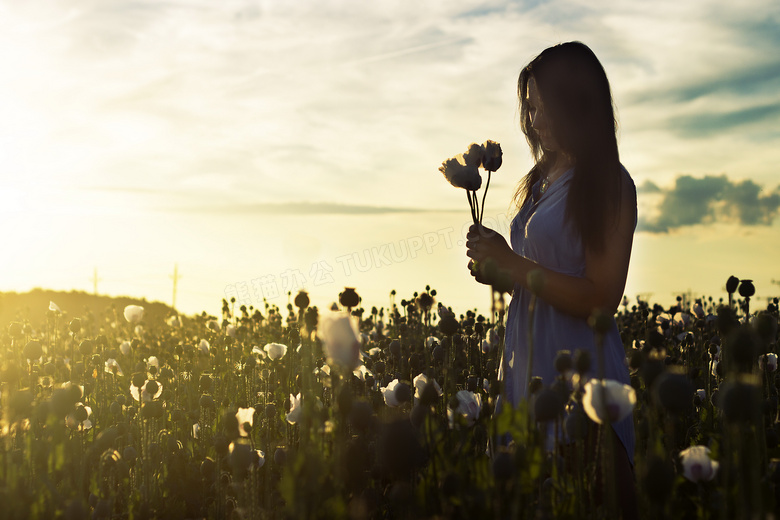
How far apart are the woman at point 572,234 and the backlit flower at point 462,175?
20cm

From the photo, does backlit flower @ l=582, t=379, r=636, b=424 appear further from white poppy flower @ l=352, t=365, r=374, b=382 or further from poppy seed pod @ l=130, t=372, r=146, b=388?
poppy seed pod @ l=130, t=372, r=146, b=388

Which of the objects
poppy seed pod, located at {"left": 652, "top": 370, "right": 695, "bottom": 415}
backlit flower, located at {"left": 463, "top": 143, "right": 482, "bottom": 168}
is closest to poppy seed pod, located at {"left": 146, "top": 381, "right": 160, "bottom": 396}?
backlit flower, located at {"left": 463, "top": 143, "right": 482, "bottom": 168}

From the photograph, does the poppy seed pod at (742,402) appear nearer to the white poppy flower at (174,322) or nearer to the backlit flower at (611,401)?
the backlit flower at (611,401)

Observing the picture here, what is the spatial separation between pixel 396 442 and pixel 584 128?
198cm

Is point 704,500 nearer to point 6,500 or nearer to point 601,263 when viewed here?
point 601,263

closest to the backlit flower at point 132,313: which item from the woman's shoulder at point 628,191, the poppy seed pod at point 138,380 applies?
the poppy seed pod at point 138,380

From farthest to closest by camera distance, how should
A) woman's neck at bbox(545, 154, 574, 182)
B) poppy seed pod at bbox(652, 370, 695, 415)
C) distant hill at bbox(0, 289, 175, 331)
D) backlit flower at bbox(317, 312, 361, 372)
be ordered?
distant hill at bbox(0, 289, 175, 331), woman's neck at bbox(545, 154, 574, 182), backlit flower at bbox(317, 312, 361, 372), poppy seed pod at bbox(652, 370, 695, 415)

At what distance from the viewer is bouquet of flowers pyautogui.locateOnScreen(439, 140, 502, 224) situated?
2.94 m

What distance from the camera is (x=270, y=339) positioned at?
27.3ft

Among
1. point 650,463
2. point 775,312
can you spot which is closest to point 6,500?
point 650,463

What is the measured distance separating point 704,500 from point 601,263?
1.02 meters

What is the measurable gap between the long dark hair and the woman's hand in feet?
1.32

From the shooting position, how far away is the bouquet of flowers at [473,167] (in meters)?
2.94

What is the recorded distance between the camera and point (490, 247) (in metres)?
2.95
